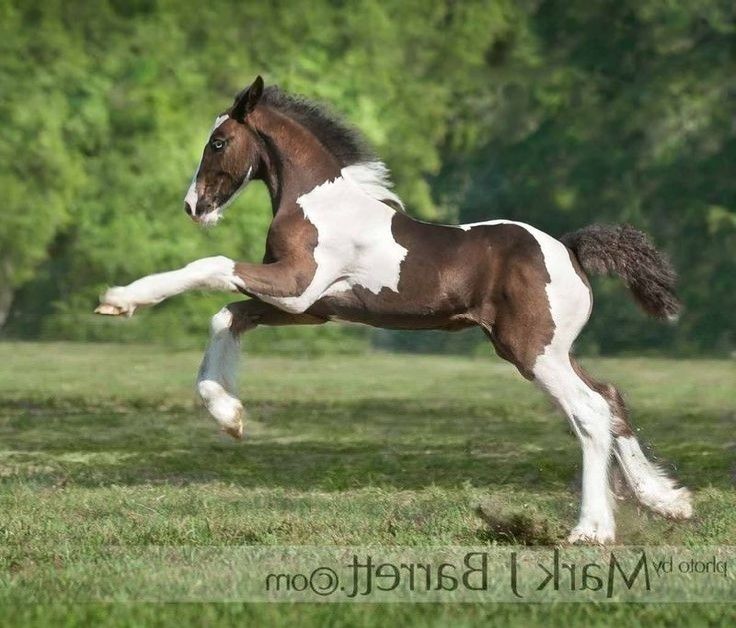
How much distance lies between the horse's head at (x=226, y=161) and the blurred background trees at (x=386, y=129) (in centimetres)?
2795

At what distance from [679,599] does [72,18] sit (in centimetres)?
3713

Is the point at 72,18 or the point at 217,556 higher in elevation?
the point at 72,18

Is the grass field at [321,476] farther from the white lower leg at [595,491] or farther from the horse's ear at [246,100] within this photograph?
the horse's ear at [246,100]

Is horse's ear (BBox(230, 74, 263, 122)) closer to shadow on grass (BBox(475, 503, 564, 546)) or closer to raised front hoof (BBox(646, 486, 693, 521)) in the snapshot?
shadow on grass (BBox(475, 503, 564, 546))

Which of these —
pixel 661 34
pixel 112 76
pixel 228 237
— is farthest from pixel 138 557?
pixel 661 34

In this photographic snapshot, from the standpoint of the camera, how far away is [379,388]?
25047 mm

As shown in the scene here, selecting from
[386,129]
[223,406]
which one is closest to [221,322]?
[223,406]

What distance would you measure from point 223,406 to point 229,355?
0.33m

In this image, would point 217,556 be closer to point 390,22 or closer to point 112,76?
point 112,76

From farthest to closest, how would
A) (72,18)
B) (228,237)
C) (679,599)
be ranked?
(72,18)
(228,237)
(679,599)

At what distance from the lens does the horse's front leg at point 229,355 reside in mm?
9461

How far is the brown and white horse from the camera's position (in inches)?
358

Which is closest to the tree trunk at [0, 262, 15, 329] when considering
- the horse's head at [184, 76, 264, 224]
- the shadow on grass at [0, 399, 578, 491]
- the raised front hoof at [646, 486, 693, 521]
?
the shadow on grass at [0, 399, 578, 491]

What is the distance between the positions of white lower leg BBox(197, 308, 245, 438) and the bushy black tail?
202 cm
